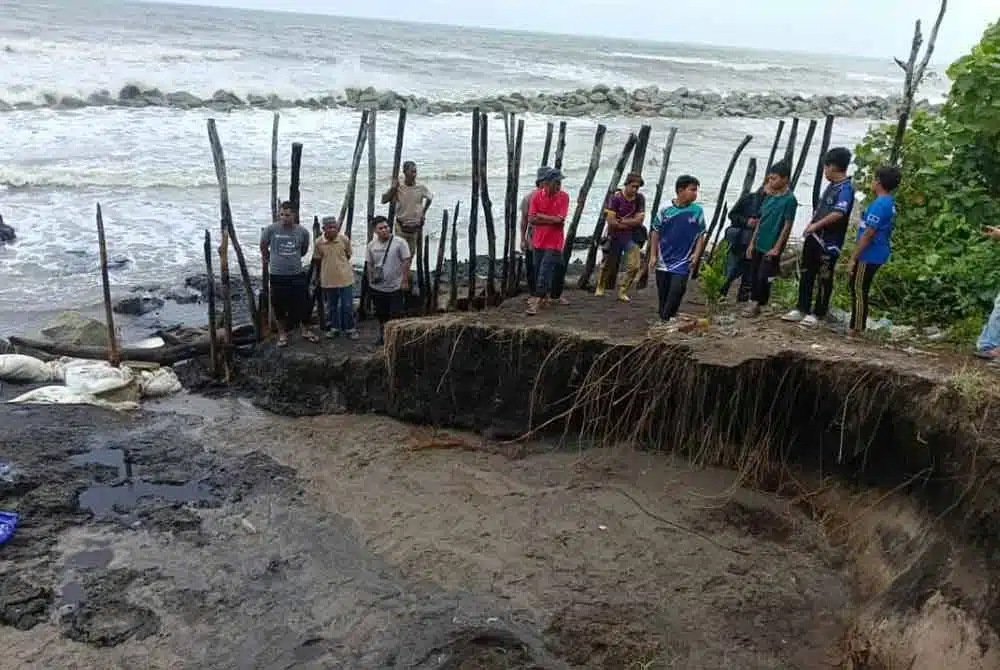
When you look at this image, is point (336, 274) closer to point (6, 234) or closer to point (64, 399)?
point (64, 399)

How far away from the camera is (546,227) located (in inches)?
344

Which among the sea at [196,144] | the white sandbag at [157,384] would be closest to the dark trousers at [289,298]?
the white sandbag at [157,384]

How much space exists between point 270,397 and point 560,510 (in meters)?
3.79

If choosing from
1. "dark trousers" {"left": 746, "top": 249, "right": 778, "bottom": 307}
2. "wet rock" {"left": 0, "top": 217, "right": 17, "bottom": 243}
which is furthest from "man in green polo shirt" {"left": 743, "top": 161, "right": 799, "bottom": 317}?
"wet rock" {"left": 0, "top": 217, "right": 17, "bottom": 243}

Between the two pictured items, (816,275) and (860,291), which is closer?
(860,291)

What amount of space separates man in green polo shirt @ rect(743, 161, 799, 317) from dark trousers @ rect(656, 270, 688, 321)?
2.49ft

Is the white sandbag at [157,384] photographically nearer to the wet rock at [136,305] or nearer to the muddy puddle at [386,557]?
the muddy puddle at [386,557]

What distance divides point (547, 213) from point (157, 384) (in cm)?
470

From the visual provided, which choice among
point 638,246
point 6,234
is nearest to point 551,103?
point 6,234

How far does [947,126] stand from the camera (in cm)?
962

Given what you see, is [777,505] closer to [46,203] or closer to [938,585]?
[938,585]

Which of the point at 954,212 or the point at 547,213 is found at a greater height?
the point at 954,212

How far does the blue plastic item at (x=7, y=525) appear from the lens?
20.1 ft

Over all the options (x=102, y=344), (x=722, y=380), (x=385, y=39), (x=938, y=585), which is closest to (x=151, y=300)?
(x=102, y=344)
